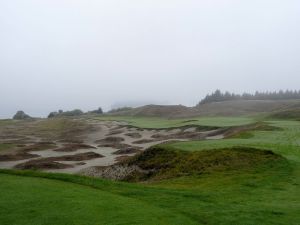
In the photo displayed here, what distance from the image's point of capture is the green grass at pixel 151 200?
579 inches

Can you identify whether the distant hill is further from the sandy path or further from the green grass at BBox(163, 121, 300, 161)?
the green grass at BBox(163, 121, 300, 161)

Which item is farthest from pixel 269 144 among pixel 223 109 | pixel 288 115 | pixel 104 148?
pixel 223 109

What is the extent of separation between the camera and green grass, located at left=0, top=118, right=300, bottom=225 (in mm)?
14695

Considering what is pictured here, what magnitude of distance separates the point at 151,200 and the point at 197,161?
42.4 feet

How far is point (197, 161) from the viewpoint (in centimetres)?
3006

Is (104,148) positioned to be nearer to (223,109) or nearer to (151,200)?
(151,200)

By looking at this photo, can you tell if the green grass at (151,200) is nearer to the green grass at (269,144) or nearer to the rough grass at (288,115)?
the green grass at (269,144)

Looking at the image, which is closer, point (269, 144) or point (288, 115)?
point (269, 144)

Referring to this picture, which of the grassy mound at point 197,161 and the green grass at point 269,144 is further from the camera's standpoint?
the green grass at point 269,144

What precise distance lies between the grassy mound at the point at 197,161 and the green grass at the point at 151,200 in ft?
6.78

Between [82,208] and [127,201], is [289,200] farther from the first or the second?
[82,208]

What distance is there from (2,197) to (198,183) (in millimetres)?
11665

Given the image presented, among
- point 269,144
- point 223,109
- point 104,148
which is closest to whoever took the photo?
point 269,144

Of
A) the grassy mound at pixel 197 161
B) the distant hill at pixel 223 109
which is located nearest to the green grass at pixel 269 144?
the grassy mound at pixel 197 161
